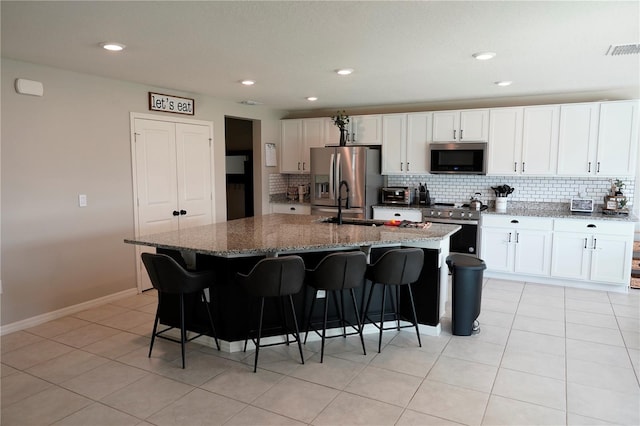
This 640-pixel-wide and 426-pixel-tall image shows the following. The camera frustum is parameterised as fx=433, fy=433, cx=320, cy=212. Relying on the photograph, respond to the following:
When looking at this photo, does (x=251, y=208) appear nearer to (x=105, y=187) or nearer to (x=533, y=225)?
(x=105, y=187)

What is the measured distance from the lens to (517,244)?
5.53 meters

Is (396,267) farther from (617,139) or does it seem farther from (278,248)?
(617,139)

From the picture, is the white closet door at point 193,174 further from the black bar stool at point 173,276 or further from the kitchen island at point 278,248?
the black bar stool at point 173,276

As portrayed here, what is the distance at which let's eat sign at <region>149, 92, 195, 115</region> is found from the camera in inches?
200

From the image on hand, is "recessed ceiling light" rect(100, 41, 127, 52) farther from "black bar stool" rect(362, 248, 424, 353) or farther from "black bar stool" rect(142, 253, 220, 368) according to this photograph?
"black bar stool" rect(362, 248, 424, 353)

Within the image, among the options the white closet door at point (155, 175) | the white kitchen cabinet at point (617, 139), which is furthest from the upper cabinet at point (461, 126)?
the white closet door at point (155, 175)

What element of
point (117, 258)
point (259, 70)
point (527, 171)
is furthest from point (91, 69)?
point (527, 171)

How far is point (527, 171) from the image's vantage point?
5.66 m

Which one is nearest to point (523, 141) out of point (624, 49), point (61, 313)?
point (624, 49)

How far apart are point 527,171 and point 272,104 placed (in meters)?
3.71

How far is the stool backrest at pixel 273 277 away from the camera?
301cm

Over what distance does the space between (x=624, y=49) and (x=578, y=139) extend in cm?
206

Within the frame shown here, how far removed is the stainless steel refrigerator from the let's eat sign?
186 centimetres

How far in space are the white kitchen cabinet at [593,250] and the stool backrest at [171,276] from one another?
4.33 meters
